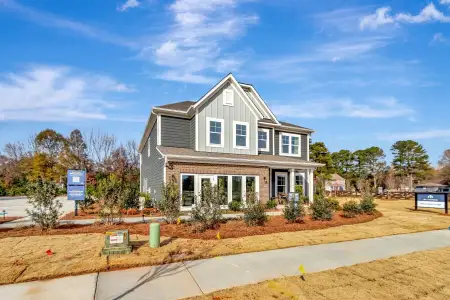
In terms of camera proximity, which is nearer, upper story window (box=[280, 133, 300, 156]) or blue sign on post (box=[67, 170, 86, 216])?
blue sign on post (box=[67, 170, 86, 216])

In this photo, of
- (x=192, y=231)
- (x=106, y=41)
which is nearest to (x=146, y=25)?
(x=106, y=41)

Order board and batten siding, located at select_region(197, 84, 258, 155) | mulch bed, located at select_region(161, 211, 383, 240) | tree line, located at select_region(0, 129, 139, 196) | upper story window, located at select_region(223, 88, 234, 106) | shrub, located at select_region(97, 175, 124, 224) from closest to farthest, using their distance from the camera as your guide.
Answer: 1. mulch bed, located at select_region(161, 211, 383, 240)
2. shrub, located at select_region(97, 175, 124, 224)
3. board and batten siding, located at select_region(197, 84, 258, 155)
4. upper story window, located at select_region(223, 88, 234, 106)
5. tree line, located at select_region(0, 129, 139, 196)

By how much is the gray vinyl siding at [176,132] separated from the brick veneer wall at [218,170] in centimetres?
258

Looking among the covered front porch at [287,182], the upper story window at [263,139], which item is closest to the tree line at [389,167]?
the covered front porch at [287,182]

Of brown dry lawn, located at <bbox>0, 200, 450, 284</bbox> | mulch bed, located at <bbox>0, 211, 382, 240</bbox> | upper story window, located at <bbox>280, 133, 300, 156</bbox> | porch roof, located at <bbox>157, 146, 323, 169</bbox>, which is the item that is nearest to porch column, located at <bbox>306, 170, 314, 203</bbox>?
upper story window, located at <bbox>280, 133, 300, 156</bbox>

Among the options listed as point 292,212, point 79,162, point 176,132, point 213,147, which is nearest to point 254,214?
point 292,212

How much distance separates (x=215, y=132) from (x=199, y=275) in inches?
512

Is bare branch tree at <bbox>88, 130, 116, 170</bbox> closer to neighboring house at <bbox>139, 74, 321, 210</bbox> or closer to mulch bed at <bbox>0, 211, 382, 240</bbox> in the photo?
neighboring house at <bbox>139, 74, 321, 210</bbox>

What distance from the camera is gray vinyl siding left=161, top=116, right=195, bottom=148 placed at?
17.9 meters

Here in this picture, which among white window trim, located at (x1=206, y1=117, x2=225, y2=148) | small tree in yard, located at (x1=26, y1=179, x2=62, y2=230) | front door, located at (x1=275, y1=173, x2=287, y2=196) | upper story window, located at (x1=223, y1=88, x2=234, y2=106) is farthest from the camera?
front door, located at (x1=275, y1=173, x2=287, y2=196)

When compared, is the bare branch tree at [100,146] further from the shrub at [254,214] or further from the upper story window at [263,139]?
the shrub at [254,214]

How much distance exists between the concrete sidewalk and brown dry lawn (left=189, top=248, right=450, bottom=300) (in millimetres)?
336

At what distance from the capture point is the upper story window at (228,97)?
1869 centimetres

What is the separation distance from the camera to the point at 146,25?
506 inches
